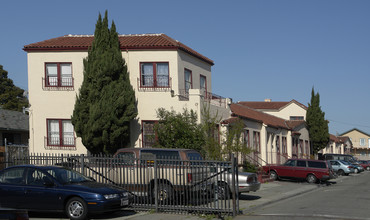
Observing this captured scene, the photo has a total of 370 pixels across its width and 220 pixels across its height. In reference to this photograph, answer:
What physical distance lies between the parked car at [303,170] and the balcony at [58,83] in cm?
1436

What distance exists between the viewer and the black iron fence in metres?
14.0

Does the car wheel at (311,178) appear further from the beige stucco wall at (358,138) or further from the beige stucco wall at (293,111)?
the beige stucco wall at (358,138)

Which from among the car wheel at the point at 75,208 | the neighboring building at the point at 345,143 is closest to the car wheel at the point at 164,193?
the car wheel at the point at 75,208

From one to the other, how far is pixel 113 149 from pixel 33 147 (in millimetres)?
4811

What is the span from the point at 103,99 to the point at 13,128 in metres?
14.5

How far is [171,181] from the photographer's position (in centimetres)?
1449

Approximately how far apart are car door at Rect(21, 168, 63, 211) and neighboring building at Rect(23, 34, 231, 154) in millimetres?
12190

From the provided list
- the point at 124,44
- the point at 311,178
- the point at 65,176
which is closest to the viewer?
the point at 65,176

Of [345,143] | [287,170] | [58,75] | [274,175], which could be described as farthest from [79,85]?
[345,143]

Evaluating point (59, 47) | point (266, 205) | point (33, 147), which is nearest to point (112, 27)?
point (59, 47)

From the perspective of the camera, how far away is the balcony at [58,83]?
2592 centimetres

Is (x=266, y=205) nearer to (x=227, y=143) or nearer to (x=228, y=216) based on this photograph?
(x=228, y=216)

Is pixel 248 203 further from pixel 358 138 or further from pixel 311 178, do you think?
pixel 358 138

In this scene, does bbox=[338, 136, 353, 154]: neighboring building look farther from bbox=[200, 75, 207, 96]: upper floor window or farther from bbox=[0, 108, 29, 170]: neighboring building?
bbox=[0, 108, 29, 170]: neighboring building
